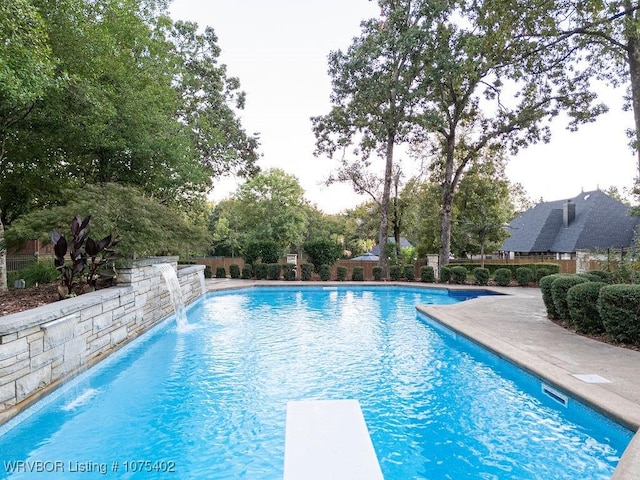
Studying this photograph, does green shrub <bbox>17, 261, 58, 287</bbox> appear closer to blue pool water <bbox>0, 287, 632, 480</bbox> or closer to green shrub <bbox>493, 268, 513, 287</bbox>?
blue pool water <bbox>0, 287, 632, 480</bbox>

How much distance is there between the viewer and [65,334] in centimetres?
493

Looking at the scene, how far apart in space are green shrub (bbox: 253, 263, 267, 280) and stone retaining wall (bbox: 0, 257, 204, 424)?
38.5ft

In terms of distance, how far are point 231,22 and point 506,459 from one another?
16.9 meters

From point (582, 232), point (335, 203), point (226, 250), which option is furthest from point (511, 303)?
point (335, 203)

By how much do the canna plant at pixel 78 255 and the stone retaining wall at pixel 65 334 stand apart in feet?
1.47

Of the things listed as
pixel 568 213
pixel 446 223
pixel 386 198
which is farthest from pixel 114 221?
pixel 568 213

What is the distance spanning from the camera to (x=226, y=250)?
34.1 m

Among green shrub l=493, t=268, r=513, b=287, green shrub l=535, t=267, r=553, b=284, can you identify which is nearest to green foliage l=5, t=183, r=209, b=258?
green shrub l=493, t=268, r=513, b=287

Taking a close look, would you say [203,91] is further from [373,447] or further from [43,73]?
[373,447]

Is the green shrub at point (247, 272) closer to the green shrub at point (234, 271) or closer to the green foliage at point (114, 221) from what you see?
the green shrub at point (234, 271)

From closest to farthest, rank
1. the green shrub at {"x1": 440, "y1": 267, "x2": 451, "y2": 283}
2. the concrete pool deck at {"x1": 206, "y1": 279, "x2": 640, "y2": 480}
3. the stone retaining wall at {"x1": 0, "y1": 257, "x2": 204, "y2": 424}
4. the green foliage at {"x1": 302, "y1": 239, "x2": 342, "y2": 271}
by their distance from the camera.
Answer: the concrete pool deck at {"x1": 206, "y1": 279, "x2": 640, "y2": 480}, the stone retaining wall at {"x1": 0, "y1": 257, "x2": 204, "y2": 424}, the green shrub at {"x1": 440, "y1": 267, "x2": 451, "y2": 283}, the green foliage at {"x1": 302, "y1": 239, "x2": 342, "y2": 271}

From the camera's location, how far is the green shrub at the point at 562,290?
7590 mm

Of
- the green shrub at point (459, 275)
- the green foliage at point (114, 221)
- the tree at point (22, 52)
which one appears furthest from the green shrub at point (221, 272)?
the tree at point (22, 52)

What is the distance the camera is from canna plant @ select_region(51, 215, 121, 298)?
235 inches
